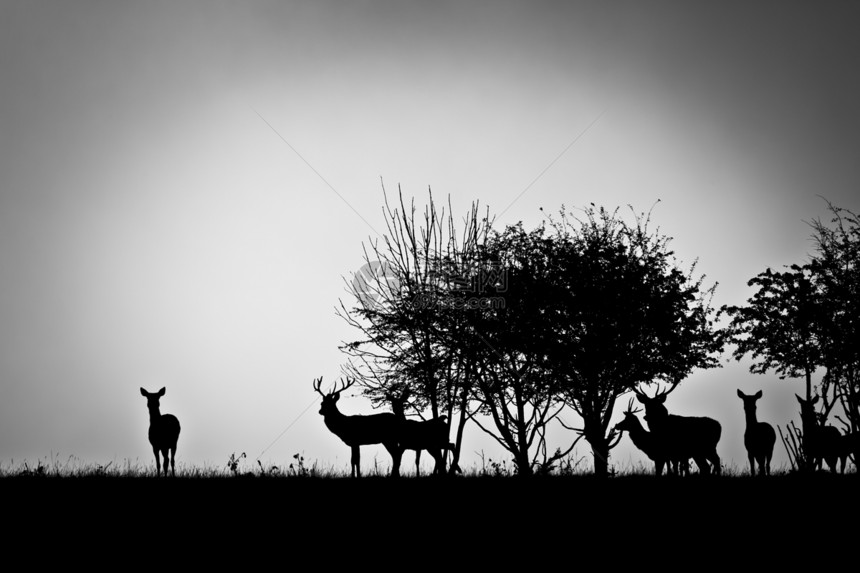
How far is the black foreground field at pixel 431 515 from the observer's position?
29.2 ft

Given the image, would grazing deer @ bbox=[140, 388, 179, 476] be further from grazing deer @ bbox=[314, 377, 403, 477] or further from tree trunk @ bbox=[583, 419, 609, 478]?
tree trunk @ bbox=[583, 419, 609, 478]

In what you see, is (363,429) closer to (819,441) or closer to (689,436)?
(689,436)

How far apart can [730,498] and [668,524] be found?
2.21 metres

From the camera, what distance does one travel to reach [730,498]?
36.9ft

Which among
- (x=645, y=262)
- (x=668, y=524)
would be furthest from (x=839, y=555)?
(x=645, y=262)

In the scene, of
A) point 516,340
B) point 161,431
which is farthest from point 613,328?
point 161,431

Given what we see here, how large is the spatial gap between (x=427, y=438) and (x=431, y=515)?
34.3 ft

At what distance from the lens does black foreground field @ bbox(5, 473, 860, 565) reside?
29.2 feet

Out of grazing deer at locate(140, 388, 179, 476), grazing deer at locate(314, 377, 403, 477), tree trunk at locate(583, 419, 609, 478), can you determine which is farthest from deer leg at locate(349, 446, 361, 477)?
tree trunk at locate(583, 419, 609, 478)

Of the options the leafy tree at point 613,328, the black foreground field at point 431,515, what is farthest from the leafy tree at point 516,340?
the black foreground field at point 431,515

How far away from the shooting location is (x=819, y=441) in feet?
71.8

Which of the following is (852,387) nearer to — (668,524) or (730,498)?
(730,498)

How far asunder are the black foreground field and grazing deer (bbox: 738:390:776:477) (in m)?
5.21

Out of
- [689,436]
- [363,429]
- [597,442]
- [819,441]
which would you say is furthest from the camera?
[597,442]
